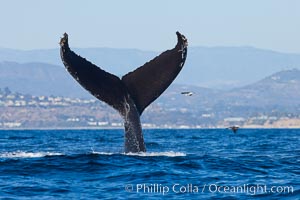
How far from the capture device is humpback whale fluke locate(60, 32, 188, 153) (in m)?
18.3

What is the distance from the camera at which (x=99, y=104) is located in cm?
19175

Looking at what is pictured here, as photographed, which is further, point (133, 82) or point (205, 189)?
point (133, 82)

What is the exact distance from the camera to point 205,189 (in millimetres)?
16516

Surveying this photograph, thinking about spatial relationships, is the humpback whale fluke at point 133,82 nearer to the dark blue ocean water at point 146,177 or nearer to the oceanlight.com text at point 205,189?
the dark blue ocean water at point 146,177

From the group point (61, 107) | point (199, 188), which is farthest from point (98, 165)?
point (61, 107)

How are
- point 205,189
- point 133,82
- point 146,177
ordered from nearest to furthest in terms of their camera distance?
point 205,189 < point 146,177 < point 133,82

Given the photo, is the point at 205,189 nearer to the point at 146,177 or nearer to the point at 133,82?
the point at 146,177

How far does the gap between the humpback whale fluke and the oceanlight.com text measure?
102 inches

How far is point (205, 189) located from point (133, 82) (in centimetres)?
364

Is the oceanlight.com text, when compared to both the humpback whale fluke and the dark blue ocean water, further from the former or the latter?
the humpback whale fluke

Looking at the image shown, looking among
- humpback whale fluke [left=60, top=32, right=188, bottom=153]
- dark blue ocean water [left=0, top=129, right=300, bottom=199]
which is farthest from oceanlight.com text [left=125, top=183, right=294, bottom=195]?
humpback whale fluke [left=60, top=32, right=188, bottom=153]

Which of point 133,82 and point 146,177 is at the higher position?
point 133,82

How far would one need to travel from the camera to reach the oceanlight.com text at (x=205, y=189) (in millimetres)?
16203

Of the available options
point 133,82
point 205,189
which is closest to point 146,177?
point 205,189
